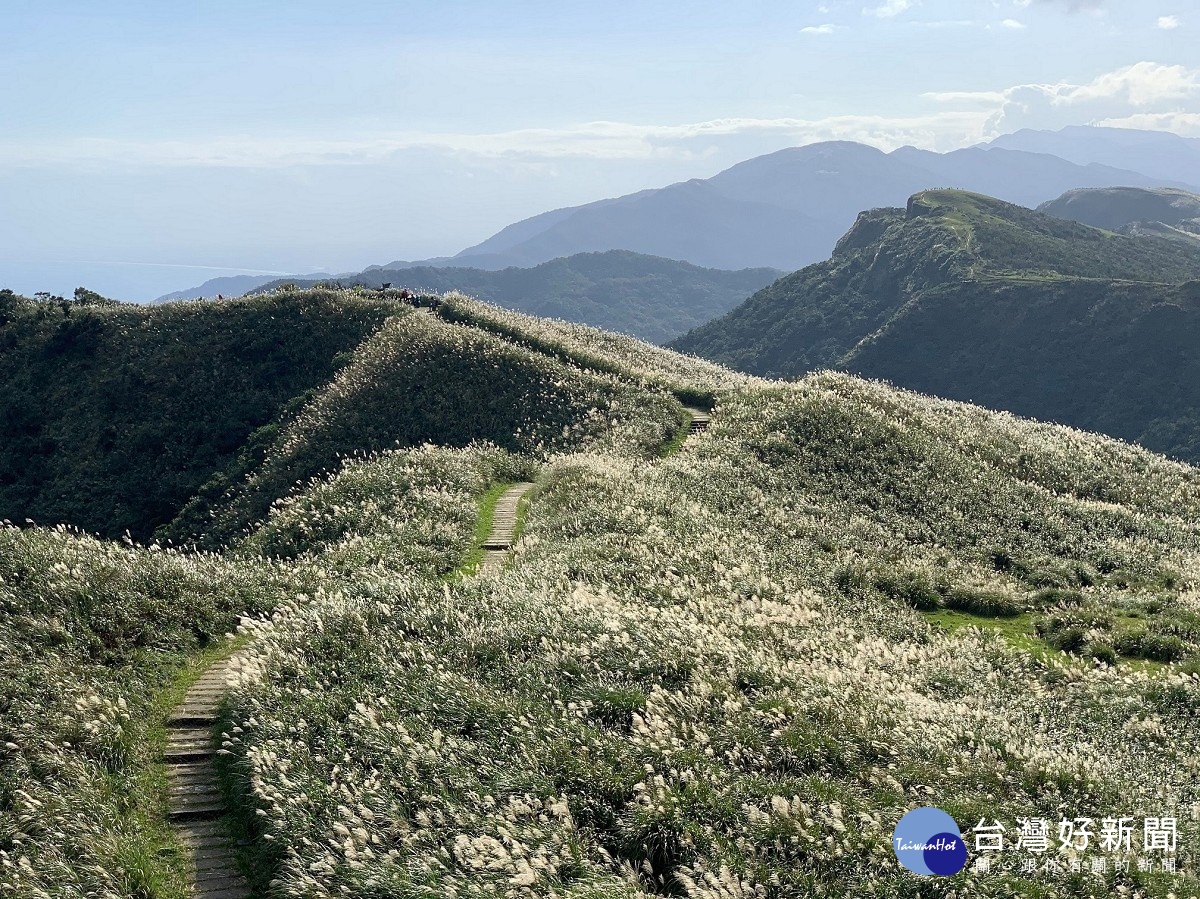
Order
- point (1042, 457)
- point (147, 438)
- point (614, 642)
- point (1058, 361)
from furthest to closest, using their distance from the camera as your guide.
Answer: point (1058, 361) → point (147, 438) → point (1042, 457) → point (614, 642)

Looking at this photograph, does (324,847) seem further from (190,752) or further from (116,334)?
(116,334)

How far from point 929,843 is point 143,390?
46734 mm

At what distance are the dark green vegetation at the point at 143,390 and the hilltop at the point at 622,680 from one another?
58.8 ft

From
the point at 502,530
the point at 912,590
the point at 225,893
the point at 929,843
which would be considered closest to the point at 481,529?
the point at 502,530

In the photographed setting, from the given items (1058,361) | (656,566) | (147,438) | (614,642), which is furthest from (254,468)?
(1058,361)

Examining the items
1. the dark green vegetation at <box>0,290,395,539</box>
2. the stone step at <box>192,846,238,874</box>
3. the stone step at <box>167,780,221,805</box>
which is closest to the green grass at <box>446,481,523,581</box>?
the stone step at <box>167,780,221,805</box>

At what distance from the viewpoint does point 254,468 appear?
36625 mm

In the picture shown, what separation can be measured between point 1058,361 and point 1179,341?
59.3 feet

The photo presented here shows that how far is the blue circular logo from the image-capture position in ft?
23.6

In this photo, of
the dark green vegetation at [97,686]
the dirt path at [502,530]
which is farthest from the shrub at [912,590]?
the dark green vegetation at [97,686]

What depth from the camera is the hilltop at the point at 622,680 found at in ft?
25.7

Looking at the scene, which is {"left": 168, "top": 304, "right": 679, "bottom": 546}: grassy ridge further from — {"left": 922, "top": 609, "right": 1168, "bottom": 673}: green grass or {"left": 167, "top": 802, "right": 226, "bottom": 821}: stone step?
{"left": 167, "top": 802, "right": 226, "bottom": 821}: stone step

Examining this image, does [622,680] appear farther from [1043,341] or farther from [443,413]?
[1043,341]

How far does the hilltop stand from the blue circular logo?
148mm
